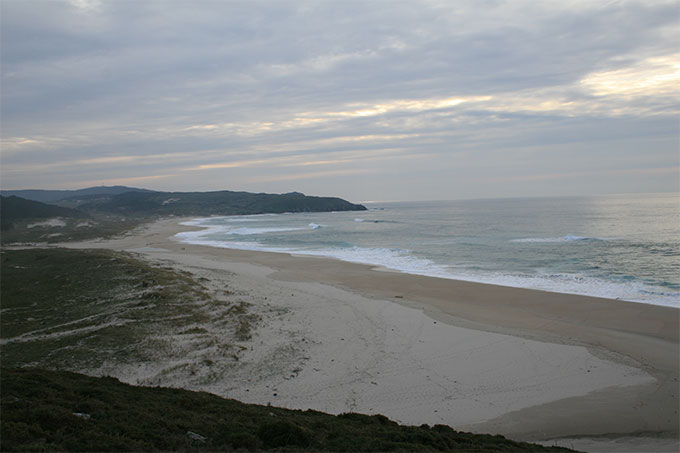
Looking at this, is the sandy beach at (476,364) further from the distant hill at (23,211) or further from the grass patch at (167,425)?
the distant hill at (23,211)

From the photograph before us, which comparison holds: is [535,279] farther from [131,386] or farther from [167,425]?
[167,425]

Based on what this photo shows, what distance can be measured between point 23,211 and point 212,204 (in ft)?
267

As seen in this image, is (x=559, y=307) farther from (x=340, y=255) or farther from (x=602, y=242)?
(x=602, y=242)

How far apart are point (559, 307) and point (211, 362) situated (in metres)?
13.1

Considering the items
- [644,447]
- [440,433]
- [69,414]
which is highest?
[69,414]

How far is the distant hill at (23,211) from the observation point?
57312mm

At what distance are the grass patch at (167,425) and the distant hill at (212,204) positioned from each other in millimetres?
119857

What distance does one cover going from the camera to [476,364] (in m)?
9.59

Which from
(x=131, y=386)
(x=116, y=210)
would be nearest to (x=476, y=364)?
(x=131, y=386)

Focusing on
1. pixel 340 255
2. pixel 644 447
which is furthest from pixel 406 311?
pixel 340 255

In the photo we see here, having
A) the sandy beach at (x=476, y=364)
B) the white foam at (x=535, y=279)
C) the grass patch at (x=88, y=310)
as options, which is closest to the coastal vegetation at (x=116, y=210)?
the grass patch at (x=88, y=310)

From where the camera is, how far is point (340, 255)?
31.9m

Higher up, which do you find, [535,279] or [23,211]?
[23,211]

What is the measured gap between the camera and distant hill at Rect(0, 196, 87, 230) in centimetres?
5731
